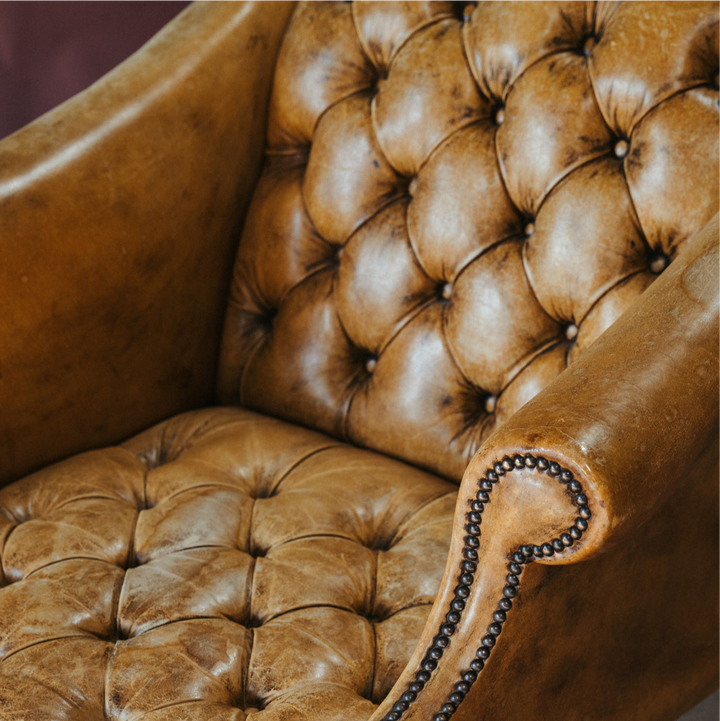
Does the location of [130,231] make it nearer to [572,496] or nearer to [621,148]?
[621,148]

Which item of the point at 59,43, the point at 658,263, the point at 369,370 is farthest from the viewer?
the point at 59,43

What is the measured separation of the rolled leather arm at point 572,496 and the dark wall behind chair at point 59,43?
1.25 metres

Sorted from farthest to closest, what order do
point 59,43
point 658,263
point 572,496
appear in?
point 59,43 < point 658,263 < point 572,496

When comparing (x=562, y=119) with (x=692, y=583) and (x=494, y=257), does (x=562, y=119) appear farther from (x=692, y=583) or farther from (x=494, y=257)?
(x=692, y=583)

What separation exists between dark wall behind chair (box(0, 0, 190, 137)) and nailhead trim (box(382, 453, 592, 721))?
1.31 meters

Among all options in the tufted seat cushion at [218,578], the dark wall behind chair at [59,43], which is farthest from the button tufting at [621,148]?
the dark wall behind chair at [59,43]

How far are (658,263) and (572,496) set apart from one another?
507 mm

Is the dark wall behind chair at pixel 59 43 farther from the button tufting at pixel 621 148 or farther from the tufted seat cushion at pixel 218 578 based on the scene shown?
the button tufting at pixel 621 148

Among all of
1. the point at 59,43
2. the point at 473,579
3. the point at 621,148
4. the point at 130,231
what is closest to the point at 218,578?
the point at 473,579

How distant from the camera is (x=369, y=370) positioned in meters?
1.17

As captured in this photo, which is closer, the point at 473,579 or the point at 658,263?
the point at 473,579

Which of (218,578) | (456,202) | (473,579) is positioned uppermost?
(456,202)

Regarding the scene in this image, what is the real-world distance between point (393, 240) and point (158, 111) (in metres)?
0.37

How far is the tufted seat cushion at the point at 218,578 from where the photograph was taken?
2.28ft
